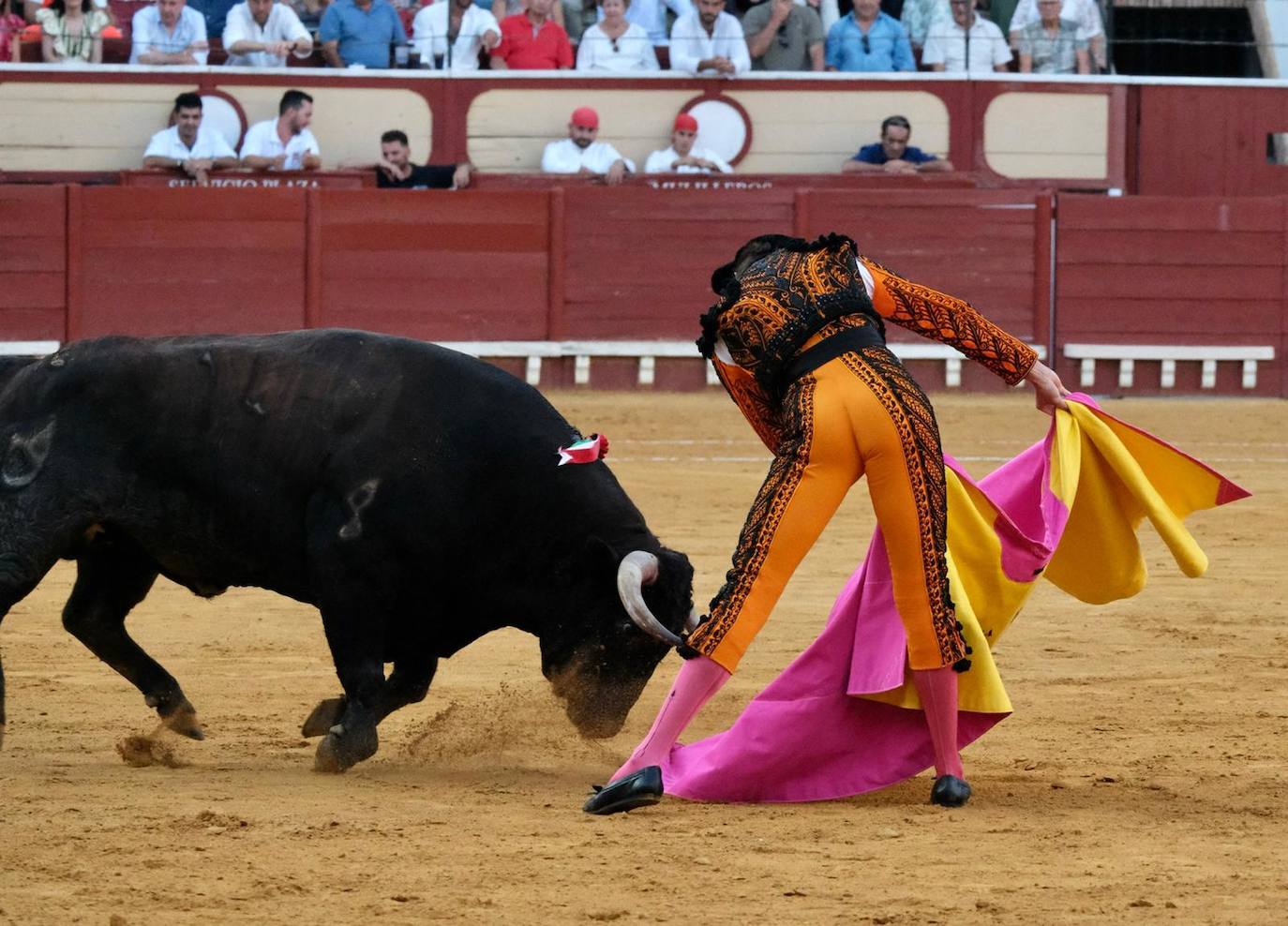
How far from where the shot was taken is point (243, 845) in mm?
3094

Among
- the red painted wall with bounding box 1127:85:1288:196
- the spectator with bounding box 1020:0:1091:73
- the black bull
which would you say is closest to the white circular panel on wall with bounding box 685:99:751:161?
the spectator with bounding box 1020:0:1091:73

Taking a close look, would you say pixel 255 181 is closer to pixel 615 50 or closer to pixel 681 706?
pixel 615 50

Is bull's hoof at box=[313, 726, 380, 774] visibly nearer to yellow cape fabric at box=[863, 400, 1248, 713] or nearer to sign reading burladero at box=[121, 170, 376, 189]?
yellow cape fabric at box=[863, 400, 1248, 713]

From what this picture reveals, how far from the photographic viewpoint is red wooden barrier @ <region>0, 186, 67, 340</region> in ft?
37.4

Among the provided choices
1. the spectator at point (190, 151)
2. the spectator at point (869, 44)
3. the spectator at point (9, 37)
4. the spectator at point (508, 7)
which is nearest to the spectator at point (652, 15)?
the spectator at point (508, 7)

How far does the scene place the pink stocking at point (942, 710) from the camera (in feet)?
11.4

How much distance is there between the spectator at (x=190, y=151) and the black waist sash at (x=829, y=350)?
864cm

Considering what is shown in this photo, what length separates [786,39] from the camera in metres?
12.1

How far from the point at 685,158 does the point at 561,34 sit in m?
1.05

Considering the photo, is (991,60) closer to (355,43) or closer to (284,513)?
(355,43)

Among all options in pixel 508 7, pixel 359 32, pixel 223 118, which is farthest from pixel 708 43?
pixel 223 118

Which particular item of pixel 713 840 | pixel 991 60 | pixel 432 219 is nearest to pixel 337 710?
pixel 713 840

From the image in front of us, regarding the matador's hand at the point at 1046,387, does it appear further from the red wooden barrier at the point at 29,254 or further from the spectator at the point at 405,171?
the red wooden barrier at the point at 29,254

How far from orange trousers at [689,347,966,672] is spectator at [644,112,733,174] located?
852 cm
